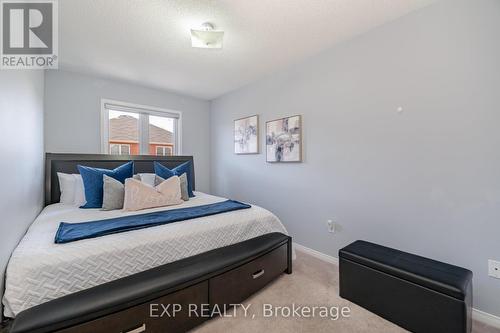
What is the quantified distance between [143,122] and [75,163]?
46.5 inches

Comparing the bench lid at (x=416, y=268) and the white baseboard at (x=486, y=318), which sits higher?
the bench lid at (x=416, y=268)

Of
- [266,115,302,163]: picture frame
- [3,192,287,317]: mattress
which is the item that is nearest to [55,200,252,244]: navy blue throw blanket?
[3,192,287,317]: mattress

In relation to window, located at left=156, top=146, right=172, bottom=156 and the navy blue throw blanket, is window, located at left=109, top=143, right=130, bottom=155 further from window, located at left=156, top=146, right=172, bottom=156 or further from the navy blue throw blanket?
the navy blue throw blanket

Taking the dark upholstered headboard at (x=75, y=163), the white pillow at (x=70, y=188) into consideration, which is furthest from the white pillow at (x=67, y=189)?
the dark upholstered headboard at (x=75, y=163)

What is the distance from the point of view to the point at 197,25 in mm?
1972

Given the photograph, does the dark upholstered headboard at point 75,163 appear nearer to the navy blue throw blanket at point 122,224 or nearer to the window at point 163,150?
the window at point 163,150

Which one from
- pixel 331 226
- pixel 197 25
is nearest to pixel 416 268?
pixel 331 226

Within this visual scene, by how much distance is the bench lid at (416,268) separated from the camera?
1.29m

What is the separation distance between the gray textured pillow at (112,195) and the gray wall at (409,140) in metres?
1.95

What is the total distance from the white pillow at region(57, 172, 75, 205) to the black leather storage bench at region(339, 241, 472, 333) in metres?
3.03

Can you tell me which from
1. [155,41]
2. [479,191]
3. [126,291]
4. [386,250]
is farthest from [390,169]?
[155,41]

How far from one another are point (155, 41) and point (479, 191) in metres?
3.08

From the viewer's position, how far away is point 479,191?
1.54 meters

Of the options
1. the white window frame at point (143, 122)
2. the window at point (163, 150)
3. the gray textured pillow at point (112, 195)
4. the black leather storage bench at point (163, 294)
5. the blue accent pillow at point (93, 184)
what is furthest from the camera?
the window at point (163, 150)
